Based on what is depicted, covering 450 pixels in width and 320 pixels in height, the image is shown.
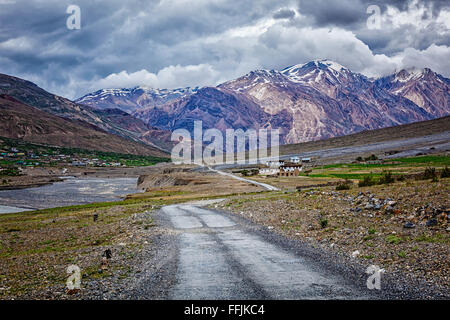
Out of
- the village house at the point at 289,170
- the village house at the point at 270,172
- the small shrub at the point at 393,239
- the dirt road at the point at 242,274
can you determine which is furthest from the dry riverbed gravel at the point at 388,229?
the village house at the point at 270,172

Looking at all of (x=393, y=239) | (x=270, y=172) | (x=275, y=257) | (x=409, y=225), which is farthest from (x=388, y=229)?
(x=270, y=172)

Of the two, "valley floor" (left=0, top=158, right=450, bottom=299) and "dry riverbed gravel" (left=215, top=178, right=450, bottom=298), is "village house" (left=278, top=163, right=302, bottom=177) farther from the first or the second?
"valley floor" (left=0, top=158, right=450, bottom=299)

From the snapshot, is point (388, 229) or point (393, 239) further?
point (388, 229)

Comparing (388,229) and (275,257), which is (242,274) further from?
(388,229)

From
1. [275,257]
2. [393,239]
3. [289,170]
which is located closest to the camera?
[275,257]

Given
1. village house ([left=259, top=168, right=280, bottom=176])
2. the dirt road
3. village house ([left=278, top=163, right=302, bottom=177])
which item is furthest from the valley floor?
village house ([left=259, top=168, right=280, bottom=176])

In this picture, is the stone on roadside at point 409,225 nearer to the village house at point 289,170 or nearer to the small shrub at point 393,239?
the small shrub at point 393,239

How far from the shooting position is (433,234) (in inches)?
584

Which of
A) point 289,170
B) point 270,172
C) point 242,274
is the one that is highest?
point 242,274

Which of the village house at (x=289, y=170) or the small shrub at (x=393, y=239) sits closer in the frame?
the small shrub at (x=393, y=239)
